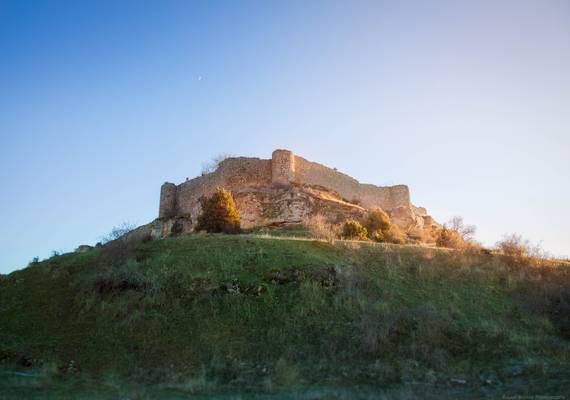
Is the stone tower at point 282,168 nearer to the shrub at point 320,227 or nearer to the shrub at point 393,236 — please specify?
the shrub at point 320,227

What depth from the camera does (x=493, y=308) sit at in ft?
46.6

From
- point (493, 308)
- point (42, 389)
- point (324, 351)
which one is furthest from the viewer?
point (493, 308)

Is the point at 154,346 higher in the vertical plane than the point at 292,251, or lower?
lower

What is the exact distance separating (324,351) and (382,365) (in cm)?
142

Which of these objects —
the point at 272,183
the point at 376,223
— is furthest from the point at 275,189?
the point at 376,223

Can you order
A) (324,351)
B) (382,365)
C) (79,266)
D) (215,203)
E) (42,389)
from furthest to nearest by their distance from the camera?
(215,203) < (79,266) < (324,351) < (382,365) < (42,389)

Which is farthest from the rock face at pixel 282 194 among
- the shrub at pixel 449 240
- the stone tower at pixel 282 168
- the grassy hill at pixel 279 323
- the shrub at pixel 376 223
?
the grassy hill at pixel 279 323

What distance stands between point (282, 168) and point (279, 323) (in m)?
18.6

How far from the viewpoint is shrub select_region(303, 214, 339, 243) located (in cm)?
2283

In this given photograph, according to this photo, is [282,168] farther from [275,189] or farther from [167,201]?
[167,201]

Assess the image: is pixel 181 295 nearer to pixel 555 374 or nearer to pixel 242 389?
pixel 242 389

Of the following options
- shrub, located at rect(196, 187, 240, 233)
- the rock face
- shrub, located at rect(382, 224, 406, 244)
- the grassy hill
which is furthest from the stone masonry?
the grassy hill

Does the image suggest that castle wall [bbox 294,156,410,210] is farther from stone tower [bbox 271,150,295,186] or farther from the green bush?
the green bush

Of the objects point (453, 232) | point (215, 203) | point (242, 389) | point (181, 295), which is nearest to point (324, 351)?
point (242, 389)
